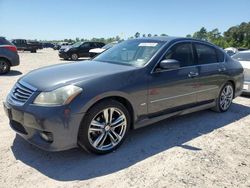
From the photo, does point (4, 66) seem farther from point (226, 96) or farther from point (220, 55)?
point (226, 96)

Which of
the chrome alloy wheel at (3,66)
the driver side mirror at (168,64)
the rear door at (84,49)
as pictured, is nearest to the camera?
the driver side mirror at (168,64)

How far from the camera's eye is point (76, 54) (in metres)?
22.3

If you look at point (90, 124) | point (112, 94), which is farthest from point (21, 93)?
point (112, 94)

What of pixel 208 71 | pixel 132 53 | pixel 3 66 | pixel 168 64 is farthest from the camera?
pixel 3 66

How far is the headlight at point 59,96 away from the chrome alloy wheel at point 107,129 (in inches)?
17.8

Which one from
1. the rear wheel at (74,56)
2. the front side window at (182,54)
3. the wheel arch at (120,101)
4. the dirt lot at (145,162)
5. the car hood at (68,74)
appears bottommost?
the dirt lot at (145,162)

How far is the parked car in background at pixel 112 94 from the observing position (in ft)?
11.2

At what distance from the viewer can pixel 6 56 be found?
37.1 ft

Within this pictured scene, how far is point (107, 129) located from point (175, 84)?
1.47 m

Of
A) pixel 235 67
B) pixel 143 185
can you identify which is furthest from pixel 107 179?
pixel 235 67

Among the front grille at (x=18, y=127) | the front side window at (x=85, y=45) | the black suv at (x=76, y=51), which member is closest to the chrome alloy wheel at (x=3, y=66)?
the front grille at (x=18, y=127)

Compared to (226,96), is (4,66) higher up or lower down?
higher up

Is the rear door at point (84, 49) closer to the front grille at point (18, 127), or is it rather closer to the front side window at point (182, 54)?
the front side window at point (182, 54)

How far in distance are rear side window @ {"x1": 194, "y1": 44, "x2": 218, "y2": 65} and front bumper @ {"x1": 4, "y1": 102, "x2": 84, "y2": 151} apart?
9.40 ft
